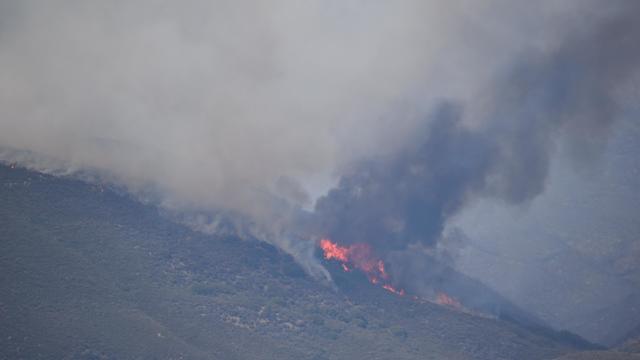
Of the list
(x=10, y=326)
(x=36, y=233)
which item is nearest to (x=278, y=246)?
(x=36, y=233)

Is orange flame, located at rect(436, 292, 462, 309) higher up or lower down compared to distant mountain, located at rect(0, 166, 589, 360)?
higher up

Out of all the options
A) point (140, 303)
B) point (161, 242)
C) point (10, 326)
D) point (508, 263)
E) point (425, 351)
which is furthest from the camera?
point (508, 263)

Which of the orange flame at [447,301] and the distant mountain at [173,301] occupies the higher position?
the orange flame at [447,301]

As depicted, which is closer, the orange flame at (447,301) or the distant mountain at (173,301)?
the distant mountain at (173,301)

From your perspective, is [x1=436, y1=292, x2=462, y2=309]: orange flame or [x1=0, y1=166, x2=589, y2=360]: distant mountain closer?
[x1=0, y1=166, x2=589, y2=360]: distant mountain

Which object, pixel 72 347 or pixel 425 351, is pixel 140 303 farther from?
pixel 425 351

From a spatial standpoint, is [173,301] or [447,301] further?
[447,301]

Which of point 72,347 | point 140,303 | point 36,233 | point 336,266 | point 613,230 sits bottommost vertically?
point 72,347

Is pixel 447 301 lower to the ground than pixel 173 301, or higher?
higher
